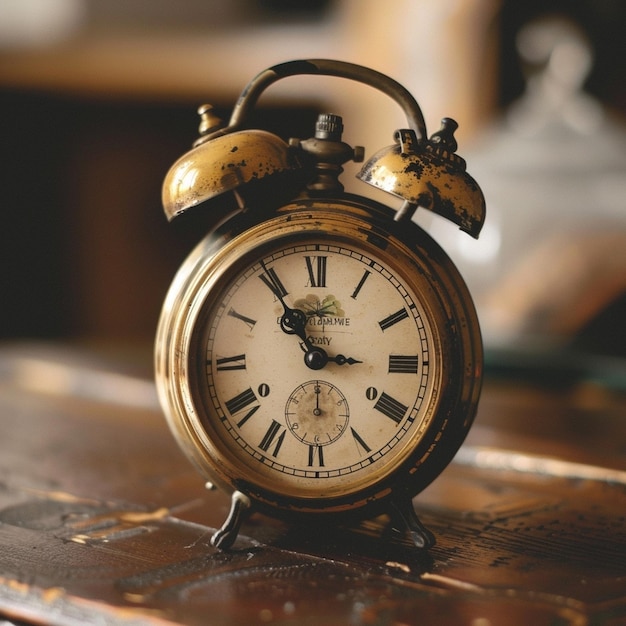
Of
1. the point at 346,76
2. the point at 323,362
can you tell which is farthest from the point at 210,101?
the point at 323,362

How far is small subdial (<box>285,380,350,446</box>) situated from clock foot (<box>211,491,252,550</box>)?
0.09 meters

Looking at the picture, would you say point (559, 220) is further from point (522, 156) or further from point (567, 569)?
point (567, 569)

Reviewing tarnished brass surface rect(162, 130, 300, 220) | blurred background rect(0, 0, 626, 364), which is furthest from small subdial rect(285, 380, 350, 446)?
blurred background rect(0, 0, 626, 364)

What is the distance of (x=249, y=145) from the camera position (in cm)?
85

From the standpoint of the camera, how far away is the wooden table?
704mm

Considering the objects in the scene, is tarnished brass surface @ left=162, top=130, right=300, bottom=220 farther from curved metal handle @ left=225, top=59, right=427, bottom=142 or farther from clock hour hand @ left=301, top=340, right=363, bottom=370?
clock hour hand @ left=301, top=340, right=363, bottom=370

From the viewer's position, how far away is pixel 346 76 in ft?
2.88

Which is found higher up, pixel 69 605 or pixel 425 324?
pixel 425 324

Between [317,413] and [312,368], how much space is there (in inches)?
1.9

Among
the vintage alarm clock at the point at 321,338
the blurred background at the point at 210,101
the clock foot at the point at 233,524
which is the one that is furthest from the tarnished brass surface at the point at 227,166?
the blurred background at the point at 210,101

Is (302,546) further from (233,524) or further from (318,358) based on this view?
(318,358)

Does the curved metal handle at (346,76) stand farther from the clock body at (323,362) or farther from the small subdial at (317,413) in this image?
the small subdial at (317,413)

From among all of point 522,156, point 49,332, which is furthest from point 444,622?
point 49,332

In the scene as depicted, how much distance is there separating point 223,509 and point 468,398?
13.0 inches
